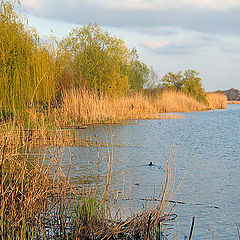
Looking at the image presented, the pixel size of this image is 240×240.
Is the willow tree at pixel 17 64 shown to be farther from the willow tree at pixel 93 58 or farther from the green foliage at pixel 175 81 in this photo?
the green foliage at pixel 175 81

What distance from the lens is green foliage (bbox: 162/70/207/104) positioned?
33.2 m

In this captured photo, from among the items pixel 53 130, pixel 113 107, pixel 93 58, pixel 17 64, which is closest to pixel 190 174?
pixel 53 130

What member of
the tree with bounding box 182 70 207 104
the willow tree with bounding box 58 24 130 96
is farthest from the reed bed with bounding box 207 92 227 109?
the willow tree with bounding box 58 24 130 96

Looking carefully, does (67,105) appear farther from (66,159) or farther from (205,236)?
(205,236)

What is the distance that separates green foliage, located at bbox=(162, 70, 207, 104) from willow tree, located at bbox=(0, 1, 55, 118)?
2494 centimetres

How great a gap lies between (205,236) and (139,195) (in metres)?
1.33

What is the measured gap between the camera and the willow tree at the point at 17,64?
26.3 feet

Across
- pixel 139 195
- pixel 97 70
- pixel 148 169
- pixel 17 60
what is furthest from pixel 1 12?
pixel 97 70

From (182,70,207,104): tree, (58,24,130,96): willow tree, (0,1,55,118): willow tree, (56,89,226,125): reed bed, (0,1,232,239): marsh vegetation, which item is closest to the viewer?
(0,1,232,239): marsh vegetation

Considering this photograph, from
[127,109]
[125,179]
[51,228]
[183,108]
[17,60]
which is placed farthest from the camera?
[183,108]

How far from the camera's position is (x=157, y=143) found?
920cm

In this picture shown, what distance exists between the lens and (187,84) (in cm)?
3391

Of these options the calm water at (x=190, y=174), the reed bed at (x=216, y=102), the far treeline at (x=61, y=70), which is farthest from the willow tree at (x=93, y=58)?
the reed bed at (x=216, y=102)

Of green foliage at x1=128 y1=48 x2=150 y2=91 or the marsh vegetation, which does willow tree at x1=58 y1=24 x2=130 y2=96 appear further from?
green foliage at x1=128 y1=48 x2=150 y2=91
